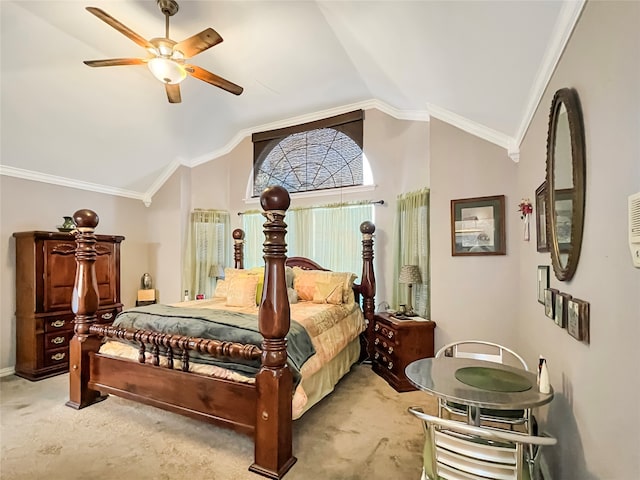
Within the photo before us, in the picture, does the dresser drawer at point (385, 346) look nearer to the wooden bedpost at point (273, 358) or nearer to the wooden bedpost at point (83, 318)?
the wooden bedpost at point (273, 358)

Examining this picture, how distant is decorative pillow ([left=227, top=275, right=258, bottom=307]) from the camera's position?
11.7 ft

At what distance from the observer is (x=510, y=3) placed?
1609 mm

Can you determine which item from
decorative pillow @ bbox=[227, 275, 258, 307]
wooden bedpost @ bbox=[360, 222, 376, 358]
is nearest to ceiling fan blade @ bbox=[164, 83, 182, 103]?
decorative pillow @ bbox=[227, 275, 258, 307]

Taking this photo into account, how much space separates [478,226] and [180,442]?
307cm

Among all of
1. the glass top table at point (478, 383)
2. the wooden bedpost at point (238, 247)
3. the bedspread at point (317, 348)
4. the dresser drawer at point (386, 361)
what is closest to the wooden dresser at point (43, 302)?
the bedspread at point (317, 348)

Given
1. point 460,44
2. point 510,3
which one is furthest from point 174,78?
point 510,3

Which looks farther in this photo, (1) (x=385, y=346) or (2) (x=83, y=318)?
(1) (x=385, y=346)

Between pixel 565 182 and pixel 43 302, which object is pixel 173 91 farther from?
pixel 565 182

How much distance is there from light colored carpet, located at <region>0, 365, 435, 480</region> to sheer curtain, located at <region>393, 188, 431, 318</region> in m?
1.06

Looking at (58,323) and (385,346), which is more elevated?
(58,323)

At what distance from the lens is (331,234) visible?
439 centimetres

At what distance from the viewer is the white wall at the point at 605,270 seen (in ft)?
3.17

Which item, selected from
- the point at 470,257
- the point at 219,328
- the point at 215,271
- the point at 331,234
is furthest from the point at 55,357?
the point at 470,257

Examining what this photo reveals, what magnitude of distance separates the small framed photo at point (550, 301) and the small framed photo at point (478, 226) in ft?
3.90
